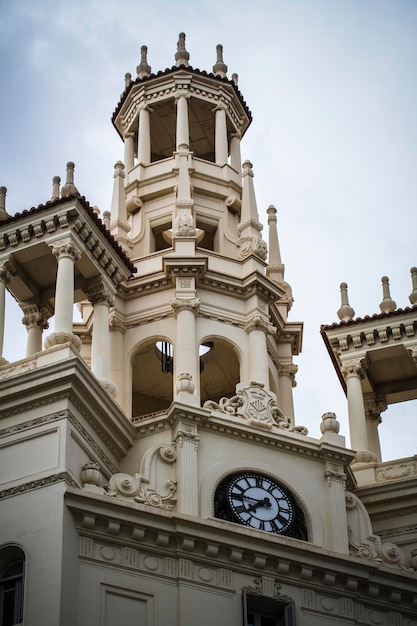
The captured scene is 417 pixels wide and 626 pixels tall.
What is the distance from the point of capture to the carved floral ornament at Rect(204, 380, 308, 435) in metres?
36.8

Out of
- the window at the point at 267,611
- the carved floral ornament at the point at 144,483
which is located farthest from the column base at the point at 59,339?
the window at the point at 267,611

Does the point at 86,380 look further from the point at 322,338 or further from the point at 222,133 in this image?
the point at 222,133

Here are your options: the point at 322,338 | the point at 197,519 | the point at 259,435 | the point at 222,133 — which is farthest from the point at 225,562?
the point at 222,133

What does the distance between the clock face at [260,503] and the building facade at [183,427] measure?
0.05m

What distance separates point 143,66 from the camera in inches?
1911

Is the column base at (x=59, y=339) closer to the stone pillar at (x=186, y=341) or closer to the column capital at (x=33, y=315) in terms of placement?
the stone pillar at (x=186, y=341)

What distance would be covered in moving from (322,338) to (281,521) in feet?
25.8

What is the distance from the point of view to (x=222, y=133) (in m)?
46.8

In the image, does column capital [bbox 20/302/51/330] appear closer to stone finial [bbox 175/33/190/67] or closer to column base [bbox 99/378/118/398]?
column base [bbox 99/378/118/398]

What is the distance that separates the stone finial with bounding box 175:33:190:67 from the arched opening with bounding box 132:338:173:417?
383 inches

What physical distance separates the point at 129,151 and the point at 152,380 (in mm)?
7706

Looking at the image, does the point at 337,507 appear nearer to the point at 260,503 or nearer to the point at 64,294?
the point at 260,503

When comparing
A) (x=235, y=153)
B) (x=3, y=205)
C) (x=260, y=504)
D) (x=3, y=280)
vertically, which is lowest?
(x=260, y=504)

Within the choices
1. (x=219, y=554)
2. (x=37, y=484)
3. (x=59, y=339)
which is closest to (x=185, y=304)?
(x=59, y=339)
